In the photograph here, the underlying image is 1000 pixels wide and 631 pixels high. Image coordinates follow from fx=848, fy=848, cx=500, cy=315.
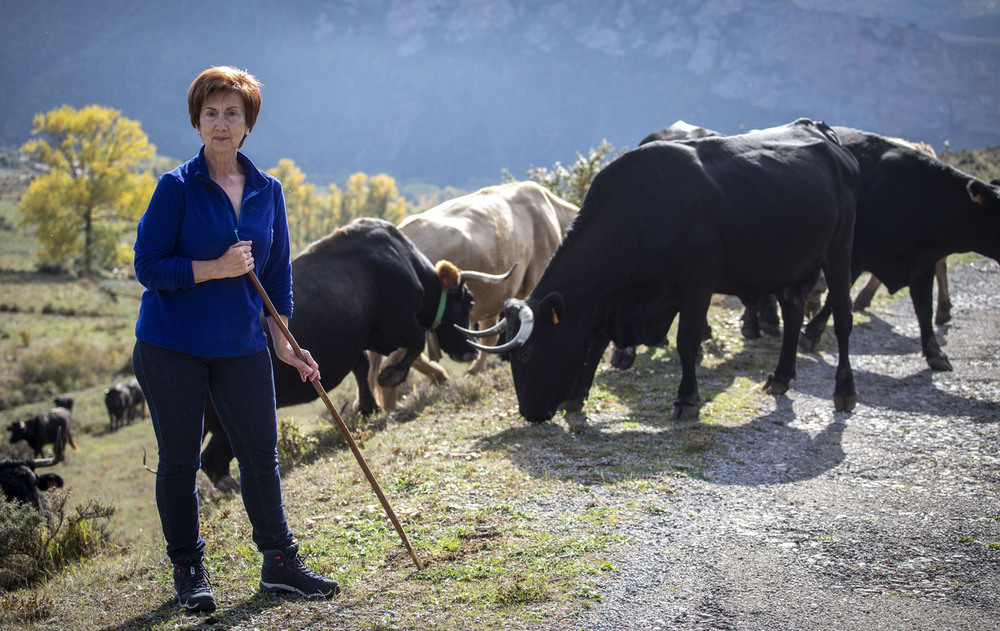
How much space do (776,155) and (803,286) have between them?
145 centimetres

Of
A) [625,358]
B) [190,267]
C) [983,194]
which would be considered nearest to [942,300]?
[983,194]

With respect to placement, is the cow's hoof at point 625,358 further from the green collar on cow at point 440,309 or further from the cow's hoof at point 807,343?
the cow's hoof at point 807,343

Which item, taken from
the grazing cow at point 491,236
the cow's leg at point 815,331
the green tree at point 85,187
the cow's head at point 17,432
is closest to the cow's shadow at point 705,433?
the cow's leg at point 815,331

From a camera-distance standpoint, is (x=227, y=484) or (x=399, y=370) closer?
(x=227, y=484)

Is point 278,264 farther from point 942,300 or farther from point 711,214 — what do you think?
point 942,300

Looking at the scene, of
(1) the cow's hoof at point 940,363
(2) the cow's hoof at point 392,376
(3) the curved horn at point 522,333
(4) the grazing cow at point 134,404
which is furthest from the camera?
Answer: (4) the grazing cow at point 134,404

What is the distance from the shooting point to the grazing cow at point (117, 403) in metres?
27.8

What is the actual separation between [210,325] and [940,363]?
26.9 ft

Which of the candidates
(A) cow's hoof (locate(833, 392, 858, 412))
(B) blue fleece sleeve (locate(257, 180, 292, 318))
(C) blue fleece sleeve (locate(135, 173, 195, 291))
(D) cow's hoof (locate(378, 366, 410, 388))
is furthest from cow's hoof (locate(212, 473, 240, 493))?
(A) cow's hoof (locate(833, 392, 858, 412))

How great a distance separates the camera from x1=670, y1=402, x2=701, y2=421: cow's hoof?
23.9 ft

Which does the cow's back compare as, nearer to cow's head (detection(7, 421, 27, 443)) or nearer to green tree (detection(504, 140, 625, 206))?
green tree (detection(504, 140, 625, 206))

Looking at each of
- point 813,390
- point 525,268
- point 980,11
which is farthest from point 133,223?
point 980,11

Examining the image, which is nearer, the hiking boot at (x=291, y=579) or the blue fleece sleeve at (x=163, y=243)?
the blue fleece sleeve at (x=163, y=243)

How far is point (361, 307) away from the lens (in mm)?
8047
